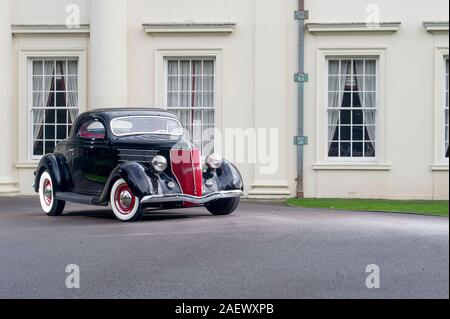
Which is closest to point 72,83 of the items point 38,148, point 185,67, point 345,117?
point 38,148

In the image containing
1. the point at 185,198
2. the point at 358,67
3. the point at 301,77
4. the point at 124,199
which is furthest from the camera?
the point at 358,67

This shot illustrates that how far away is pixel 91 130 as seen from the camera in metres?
12.0

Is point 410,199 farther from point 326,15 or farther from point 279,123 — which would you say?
point 326,15

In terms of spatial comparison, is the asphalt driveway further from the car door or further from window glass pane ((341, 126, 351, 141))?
window glass pane ((341, 126, 351, 141))

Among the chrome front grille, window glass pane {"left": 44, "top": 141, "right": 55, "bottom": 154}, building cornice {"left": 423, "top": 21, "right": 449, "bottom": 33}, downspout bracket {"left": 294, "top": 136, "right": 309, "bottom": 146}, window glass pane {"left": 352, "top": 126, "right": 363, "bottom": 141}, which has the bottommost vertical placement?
the chrome front grille

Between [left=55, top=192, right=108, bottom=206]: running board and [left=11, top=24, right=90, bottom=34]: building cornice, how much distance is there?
22.1 ft

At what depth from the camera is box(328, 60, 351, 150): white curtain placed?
17.1 meters

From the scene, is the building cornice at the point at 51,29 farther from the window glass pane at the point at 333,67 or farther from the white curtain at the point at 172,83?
the window glass pane at the point at 333,67

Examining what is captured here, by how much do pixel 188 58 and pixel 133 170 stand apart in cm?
730

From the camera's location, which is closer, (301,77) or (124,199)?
(124,199)

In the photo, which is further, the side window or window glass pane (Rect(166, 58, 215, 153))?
window glass pane (Rect(166, 58, 215, 153))

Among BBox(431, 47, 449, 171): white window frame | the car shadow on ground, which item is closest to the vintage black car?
the car shadow on ground

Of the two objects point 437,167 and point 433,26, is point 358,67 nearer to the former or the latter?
point 433,26
